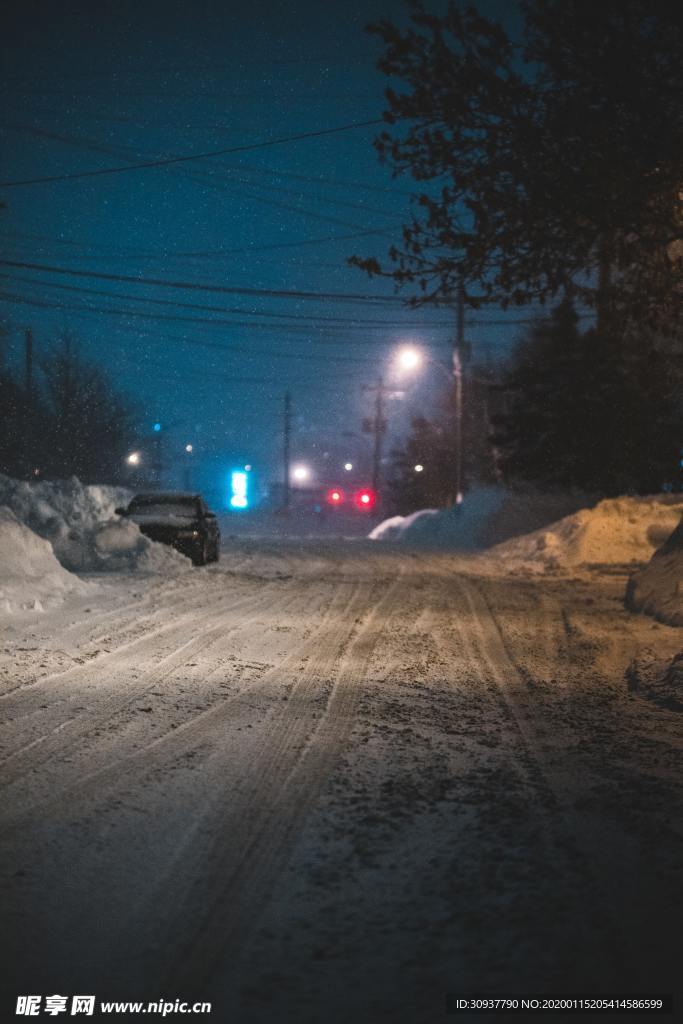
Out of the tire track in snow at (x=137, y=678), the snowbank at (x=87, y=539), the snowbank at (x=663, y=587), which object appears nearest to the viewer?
the tire track in snow at (x=137, y=678)

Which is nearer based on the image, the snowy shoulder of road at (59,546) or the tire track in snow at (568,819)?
the tire track in snow at (568,819)

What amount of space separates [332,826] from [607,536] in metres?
22.2

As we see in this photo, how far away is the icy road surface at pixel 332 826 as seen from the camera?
344cm

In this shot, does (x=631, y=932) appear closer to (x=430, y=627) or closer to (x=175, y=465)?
(x=430, y=627)

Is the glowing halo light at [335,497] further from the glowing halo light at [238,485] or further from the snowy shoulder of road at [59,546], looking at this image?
the snowy shoulder of road at [59,546]

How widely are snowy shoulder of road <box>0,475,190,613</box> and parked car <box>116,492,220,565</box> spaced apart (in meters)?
1.10

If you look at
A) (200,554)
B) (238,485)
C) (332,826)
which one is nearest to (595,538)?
(200,554)

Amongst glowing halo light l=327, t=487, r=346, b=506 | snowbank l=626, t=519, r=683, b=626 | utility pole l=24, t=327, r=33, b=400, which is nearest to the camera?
snowbank l=626, t=519, r=683, b=626

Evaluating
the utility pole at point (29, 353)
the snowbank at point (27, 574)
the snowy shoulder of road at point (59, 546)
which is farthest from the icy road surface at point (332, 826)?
the utility pole at point (29, 353)

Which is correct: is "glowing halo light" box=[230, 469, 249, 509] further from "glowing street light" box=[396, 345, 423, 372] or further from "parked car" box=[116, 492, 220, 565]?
"parked car" box=[116, 492, 220, 565]

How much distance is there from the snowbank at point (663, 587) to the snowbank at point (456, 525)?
63.3 feet

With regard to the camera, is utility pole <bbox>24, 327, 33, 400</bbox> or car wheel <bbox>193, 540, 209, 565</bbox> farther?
utility pole <bbox>24, 327, 33, 400</bbox>

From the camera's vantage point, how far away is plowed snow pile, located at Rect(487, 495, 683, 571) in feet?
82.5

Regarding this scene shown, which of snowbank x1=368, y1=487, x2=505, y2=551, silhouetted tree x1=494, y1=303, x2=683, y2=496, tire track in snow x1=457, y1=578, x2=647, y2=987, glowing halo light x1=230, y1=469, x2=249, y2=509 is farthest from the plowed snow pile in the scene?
glowing halo light x1=230, y1=469, x2=249, y2=509
